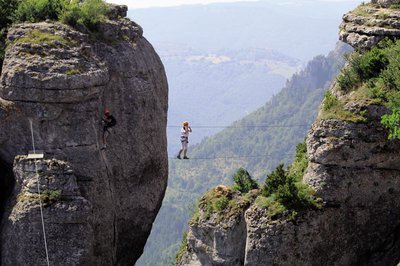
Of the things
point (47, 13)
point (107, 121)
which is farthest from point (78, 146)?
point (47, 13)

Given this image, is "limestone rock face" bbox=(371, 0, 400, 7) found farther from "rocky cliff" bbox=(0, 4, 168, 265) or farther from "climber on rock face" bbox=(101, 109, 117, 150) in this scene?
"climber on rock face" bbox=(101, 109, 117, 150)

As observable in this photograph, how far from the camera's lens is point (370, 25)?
34219mm

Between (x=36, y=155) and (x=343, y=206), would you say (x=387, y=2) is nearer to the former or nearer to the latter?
(x=343, y=206)

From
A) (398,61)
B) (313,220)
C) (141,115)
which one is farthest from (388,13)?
(141,115)

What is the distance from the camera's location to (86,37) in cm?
3709

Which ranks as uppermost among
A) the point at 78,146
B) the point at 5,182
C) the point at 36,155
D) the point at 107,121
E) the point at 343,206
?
the point at 107,121

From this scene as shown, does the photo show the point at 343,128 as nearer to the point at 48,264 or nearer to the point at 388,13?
the point at 388,13

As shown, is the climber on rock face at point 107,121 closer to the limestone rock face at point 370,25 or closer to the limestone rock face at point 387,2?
the limestone rock face at point 370,25

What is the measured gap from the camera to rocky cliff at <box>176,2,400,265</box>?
31.0m

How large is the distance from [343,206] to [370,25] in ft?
29.8

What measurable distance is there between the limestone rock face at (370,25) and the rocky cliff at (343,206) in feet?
10.3

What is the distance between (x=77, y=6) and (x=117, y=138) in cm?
742

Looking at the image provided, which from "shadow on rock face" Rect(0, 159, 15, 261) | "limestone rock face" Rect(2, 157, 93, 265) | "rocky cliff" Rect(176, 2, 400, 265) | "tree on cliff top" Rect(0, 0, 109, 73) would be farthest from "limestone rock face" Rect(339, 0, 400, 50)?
"shadow on rock face" Rect(0, 159, 15, 261)

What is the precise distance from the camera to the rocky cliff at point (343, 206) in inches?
1219
